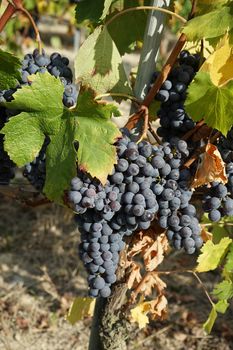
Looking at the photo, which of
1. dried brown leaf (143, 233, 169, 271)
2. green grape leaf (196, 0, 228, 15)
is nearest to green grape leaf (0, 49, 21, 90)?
green grape leaf (196, 0, 228, 15)

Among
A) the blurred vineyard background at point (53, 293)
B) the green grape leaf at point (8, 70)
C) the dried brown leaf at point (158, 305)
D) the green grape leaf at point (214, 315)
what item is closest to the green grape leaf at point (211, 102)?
the green grape leaf at point (8, 70)

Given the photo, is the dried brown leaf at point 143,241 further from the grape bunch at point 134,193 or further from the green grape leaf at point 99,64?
the green grape leaf at point 99,64

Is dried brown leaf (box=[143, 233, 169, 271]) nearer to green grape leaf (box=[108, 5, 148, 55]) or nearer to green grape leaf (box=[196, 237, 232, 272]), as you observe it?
green grape leaf (box=[196, 237, 232, 272])

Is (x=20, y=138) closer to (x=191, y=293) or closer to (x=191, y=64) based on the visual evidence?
(x=191, y=64)

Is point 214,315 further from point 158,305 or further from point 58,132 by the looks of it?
point 58,132

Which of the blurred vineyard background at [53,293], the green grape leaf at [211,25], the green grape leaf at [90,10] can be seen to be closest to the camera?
the green grape leaf at [211,25]

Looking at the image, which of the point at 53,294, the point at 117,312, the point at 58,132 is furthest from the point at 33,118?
the point at 53,294
